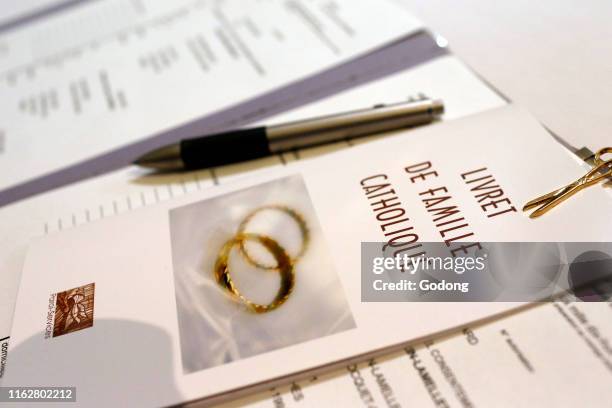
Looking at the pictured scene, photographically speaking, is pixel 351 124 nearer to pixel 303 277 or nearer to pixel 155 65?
pixel 303 277

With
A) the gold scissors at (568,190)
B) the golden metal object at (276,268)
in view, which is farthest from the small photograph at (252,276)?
the gold scissors at (568,190)

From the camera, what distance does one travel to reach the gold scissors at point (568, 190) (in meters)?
0.33

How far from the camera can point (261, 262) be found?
350 millimetres

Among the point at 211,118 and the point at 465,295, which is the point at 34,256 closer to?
the point at 211,118

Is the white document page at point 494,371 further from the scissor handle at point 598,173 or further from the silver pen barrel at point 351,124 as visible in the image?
the silver pen barrel at point 351,124

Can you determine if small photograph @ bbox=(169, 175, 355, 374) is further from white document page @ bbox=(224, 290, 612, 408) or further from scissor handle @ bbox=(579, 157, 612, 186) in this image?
scissor handle @ bbox=(579, 157, 612, 186)

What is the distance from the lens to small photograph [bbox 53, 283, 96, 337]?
1.11 ft

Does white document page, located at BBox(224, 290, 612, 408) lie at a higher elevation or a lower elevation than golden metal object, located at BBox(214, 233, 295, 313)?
lower

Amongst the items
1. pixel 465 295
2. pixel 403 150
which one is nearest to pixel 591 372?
pixel 465 295

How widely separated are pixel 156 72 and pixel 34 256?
10.6 inches

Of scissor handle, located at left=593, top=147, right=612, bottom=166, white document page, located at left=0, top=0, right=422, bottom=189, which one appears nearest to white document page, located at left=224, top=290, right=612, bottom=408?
scissor handle, located at left=593, top=147, right=612, bottom=166

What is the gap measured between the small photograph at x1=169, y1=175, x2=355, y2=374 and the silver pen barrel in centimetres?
5

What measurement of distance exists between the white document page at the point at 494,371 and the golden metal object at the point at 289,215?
0.09 meters

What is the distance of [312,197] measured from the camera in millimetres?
378
